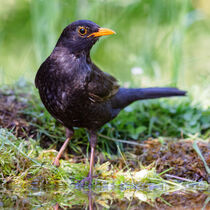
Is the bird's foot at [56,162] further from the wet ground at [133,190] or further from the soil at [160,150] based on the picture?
the soil at [160,150]

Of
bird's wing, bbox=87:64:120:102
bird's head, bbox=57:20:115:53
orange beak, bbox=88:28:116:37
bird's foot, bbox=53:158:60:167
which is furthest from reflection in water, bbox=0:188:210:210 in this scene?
orange beak, bbox=88:28:116:37

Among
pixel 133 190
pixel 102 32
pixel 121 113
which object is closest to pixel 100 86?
pixel 102 32

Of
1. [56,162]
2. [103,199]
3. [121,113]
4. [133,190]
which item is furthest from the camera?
[121,113]

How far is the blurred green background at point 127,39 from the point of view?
7.30m

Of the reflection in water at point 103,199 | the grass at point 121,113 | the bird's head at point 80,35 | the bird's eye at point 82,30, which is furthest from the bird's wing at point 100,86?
the reflection in water at point 103,199

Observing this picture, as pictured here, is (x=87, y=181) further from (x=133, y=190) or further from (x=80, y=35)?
(x=80, y=35)

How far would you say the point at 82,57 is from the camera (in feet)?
15.8

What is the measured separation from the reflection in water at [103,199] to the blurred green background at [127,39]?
2.86m

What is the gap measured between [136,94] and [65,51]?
1471mm

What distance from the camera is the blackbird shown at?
4570 mm

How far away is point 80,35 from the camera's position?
15.8 feet

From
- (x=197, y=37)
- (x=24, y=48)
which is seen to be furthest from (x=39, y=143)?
(x=197, y=37)

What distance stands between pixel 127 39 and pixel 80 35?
14.5 feet

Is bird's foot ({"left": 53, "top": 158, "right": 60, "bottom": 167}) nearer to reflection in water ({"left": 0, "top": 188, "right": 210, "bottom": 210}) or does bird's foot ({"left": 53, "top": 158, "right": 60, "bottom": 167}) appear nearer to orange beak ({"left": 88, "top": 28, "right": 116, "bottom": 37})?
reflection in water ({"left": 0, "top": 188, "right": 210, "bottom": 210})
